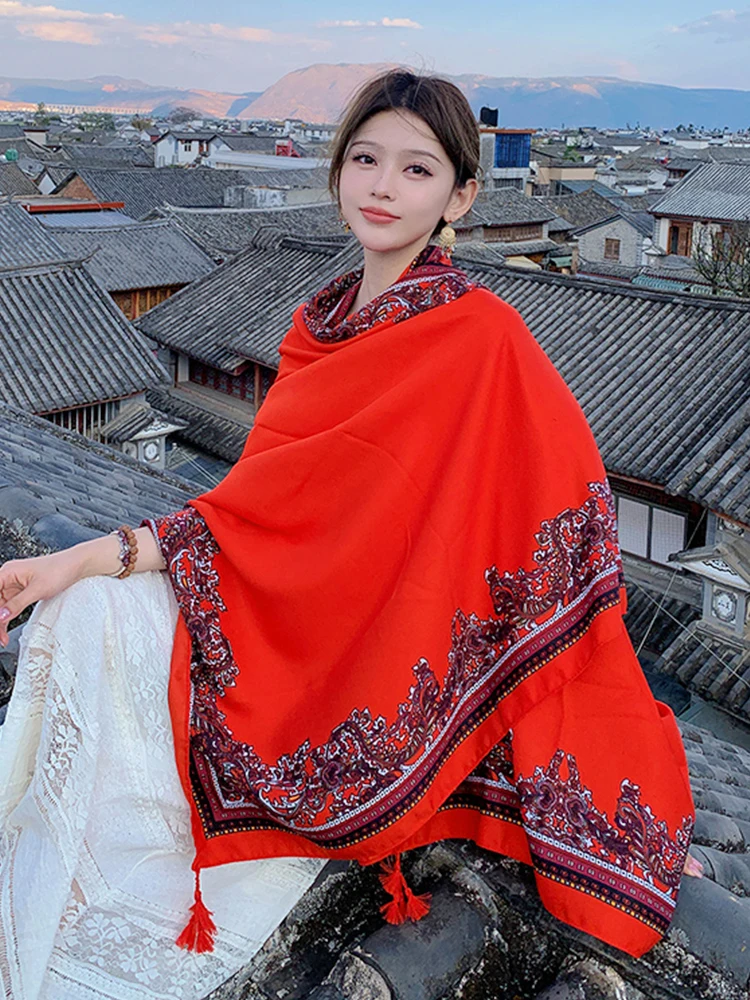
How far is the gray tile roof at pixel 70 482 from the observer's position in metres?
4.09

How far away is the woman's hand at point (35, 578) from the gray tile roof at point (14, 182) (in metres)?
43.4

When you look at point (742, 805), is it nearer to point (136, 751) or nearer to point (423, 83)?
point (136, 751)

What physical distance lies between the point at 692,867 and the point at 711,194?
3453 centimetres

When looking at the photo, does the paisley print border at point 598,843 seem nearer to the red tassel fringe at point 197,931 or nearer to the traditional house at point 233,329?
the red tassel fringe at point 197,931

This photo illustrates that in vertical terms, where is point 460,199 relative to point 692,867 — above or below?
above

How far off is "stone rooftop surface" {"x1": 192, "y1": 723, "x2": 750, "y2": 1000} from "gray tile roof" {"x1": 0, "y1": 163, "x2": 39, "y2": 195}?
43632 millimetres

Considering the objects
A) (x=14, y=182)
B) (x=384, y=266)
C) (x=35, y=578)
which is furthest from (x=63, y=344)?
(x=14, y=182)

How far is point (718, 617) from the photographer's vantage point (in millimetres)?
9375

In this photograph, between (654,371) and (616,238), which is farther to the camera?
(616,238)

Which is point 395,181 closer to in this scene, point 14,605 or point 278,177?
point 14,605

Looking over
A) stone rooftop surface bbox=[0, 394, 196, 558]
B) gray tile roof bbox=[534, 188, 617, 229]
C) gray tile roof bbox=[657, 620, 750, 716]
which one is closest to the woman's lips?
stone rooftop surface bbox=[0, 394, 196, 558]

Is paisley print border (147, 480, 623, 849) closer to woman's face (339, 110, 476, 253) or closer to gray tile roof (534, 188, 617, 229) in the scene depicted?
woman's face (339, 110, 476, 253)

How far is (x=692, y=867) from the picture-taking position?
2.11 metres

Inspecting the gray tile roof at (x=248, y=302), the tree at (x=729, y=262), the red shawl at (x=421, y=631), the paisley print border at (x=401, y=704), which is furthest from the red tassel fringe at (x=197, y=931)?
the tree at (x=729, y=262)
